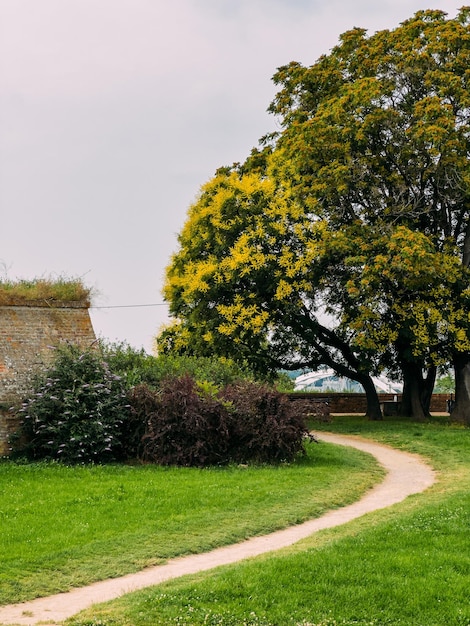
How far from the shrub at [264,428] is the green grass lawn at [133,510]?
58cm

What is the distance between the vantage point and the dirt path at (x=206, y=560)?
7.84m

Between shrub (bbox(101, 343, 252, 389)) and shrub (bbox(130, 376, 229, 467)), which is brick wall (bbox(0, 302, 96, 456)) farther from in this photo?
shrub (bbox(130, 376, 229, 467))

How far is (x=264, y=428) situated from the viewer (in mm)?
17375

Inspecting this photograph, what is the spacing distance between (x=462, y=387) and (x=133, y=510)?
19685 mm

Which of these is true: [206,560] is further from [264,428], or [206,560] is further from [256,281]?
[256,281]

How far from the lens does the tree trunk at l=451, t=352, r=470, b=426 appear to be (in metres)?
28.9

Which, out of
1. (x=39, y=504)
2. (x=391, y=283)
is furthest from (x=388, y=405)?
(x=39, y=504)

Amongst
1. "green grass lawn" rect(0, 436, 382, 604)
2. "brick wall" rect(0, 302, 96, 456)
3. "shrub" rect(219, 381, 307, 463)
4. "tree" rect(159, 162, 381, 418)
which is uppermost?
"tree" rect(159, 162, 381, 418)

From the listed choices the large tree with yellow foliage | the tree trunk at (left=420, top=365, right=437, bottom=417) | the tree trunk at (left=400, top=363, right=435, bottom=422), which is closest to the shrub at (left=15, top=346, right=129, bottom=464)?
the large tree with yellow foliage

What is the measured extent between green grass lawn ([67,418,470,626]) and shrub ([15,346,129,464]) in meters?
7.63

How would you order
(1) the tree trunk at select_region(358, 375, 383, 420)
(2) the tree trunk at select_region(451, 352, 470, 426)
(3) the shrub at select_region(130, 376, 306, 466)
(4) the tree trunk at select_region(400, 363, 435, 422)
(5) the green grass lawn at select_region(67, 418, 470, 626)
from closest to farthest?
(5) the green grass lawn at select_region(67, 418, 470, 626) → (3) the shrub at select_region(130, 376, 306, 466) → (2) the tree trunk at select_region(451, 352, 470, 426) → (1) the tree trunk at select_region(358, 375, 383, 420) → (4) the tree trunk at select_region(400, 363, 435, 422)

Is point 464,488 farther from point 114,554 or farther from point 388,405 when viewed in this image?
point 388,405

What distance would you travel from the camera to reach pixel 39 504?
41.2 ft

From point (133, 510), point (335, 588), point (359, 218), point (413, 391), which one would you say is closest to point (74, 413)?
point (133, 510)
